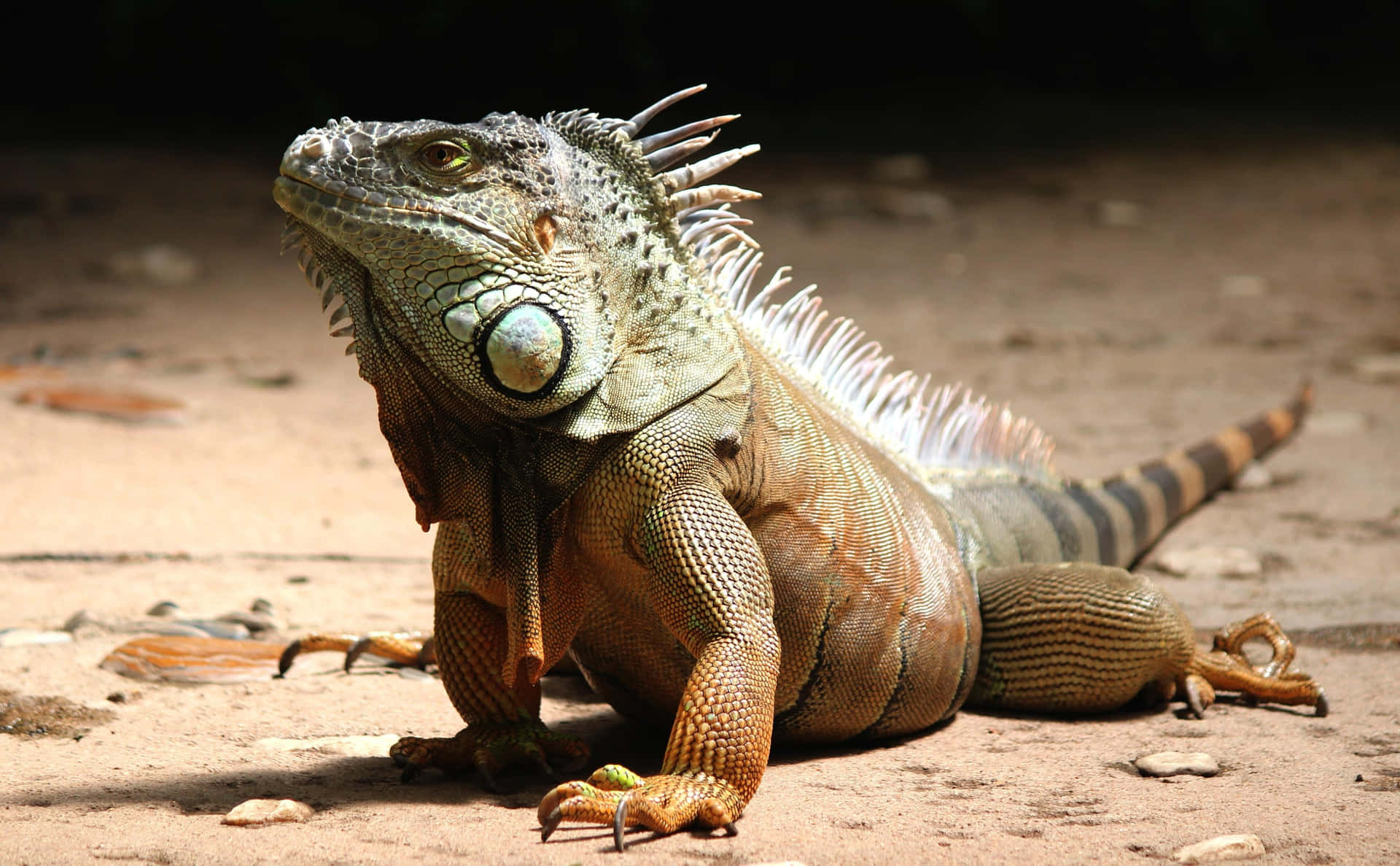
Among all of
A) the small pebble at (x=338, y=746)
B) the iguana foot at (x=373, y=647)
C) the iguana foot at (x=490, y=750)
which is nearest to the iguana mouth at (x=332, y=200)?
the iguana foot at (x=490, y=750)

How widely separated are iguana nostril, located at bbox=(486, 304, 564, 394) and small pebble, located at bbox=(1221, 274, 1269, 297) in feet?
31.8

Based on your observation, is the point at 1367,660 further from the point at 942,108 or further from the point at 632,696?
the point at 942,108

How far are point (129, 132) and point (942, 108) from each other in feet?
31.2

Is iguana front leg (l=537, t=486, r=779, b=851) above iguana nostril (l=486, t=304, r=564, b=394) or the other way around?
the other way around

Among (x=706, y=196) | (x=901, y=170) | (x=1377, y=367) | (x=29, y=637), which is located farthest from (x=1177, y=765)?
(x=901, y=170)

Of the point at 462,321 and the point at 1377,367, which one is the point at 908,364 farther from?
the point at 462,321

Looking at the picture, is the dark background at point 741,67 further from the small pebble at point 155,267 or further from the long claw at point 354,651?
the long claw at point 354,651

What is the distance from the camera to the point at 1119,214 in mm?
13719

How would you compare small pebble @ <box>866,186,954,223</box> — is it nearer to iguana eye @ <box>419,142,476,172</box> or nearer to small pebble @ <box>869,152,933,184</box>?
small pebble @ <box>869,152,933,184</box>

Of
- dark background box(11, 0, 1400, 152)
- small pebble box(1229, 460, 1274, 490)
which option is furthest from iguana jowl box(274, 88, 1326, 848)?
dark background box(11, 0, 1400, 152)

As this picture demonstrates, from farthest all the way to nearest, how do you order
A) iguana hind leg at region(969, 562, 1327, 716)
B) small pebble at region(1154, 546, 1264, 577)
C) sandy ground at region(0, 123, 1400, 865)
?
small pebble at region(1154, 546, 1264, 577)
iguana hind leg at region(969, 562, 1327, 716)
sandy ground at region(0, 123, 1400, 865)

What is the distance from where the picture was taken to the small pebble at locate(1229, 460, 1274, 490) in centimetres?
727

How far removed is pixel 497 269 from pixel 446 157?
305 mm

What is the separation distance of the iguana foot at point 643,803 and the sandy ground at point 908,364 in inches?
2.5
